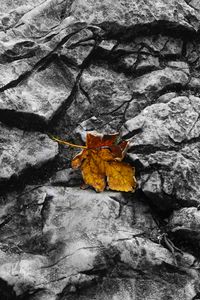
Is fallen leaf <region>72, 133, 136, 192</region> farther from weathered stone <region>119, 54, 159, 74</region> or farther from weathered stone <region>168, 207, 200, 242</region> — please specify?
weathered stone <region>119, 54, 159, 74</region>

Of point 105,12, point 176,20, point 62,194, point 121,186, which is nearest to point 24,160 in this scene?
point 62,194

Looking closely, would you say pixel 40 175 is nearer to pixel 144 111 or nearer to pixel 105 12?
pixel 144 111

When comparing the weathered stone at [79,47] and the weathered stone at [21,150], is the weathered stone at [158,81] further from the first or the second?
the weathered stone at [21,150]

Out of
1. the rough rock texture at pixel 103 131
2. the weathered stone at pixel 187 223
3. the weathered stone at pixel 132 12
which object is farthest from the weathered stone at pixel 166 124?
the weathered stone at pixel 132 12

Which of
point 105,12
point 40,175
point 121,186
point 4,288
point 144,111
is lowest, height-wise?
point 4,288

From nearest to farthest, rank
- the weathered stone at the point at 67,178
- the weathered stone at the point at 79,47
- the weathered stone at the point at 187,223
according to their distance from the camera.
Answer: the weathered stone at the point at 187,223 < the weathered stone at the point at 67,178 < the weathered stone at the point at 79,47

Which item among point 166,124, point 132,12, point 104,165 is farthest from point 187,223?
point 132,12

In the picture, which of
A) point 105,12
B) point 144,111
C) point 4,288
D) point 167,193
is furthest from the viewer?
point 105,12

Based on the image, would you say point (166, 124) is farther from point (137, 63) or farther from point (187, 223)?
point (187, 223)
